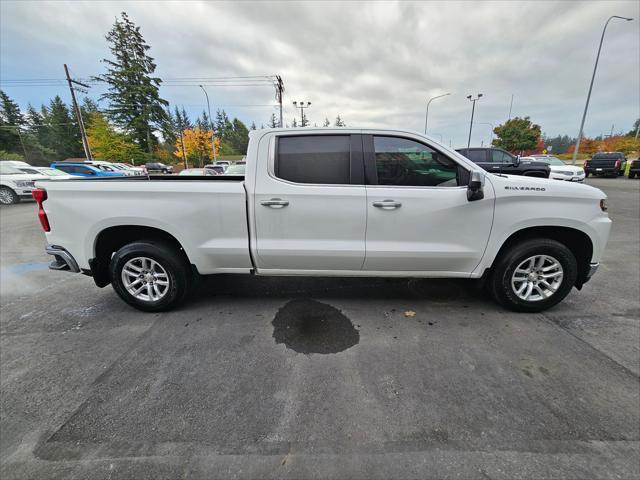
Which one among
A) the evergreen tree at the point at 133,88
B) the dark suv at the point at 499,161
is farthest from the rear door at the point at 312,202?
the evergreen tree at the point at 133,88

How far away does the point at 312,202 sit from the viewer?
293cm

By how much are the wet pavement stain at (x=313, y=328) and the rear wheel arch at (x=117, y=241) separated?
120 centimetres

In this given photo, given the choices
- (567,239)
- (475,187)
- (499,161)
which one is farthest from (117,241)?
(499,161)

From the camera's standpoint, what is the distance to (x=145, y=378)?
7.69ft

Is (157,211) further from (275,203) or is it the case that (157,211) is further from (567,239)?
(567,239)

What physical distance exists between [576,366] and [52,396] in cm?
418

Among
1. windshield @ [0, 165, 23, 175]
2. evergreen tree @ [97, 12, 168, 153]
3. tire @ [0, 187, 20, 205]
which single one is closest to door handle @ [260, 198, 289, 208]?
tire @ [0, 187, 20, 205]

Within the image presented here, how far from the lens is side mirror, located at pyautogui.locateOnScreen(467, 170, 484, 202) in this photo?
8.95ft

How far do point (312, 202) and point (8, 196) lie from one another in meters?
15.7

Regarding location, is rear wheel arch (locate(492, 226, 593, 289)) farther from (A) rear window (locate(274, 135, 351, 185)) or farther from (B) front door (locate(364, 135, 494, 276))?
(A) rear window (locate(274, 135, 351, 185))

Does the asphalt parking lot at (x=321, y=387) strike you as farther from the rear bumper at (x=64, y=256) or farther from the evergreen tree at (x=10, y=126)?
the evergreen tree at (x=10, y=126)

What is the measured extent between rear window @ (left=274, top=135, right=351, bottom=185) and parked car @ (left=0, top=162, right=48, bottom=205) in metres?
14.4

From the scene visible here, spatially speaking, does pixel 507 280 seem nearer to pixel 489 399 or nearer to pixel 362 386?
pixel 489 399

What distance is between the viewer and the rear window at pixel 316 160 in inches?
118
